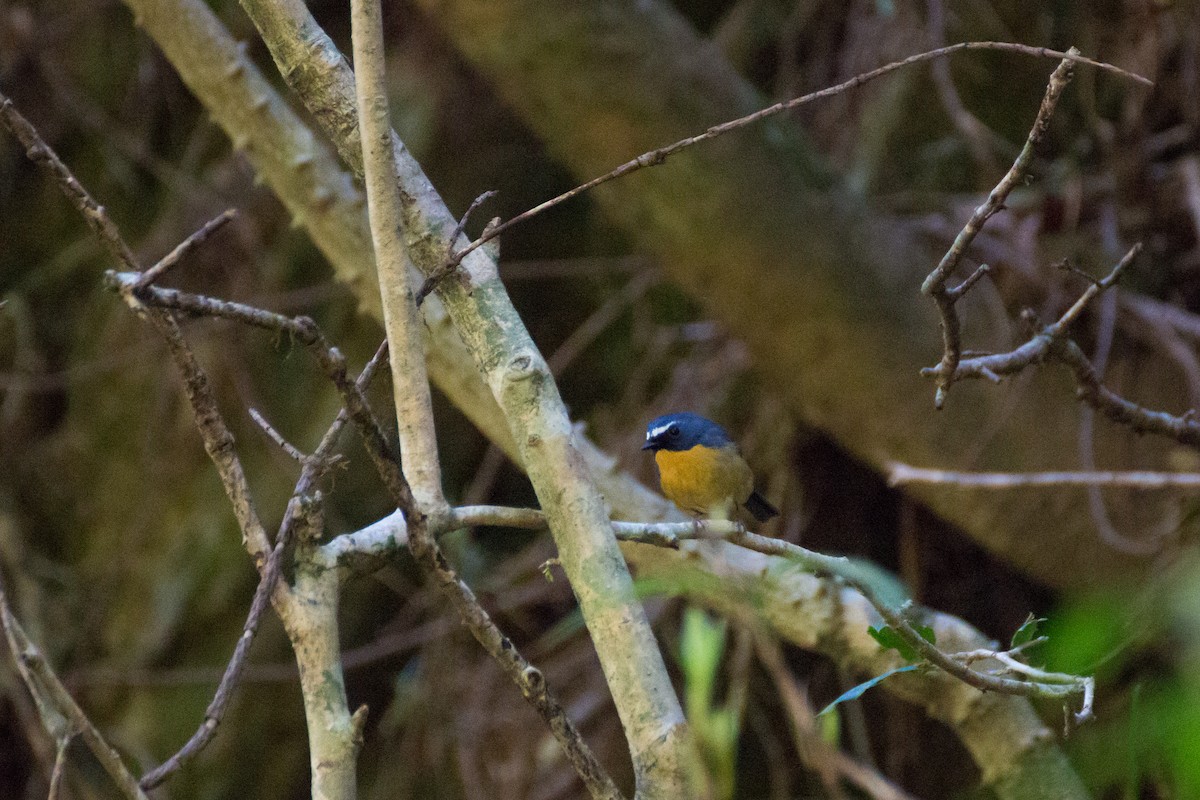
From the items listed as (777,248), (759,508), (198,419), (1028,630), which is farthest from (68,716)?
(759,508)

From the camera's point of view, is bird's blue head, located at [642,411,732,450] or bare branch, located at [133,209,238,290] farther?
bird's blue head, located at [642,411,732,450]

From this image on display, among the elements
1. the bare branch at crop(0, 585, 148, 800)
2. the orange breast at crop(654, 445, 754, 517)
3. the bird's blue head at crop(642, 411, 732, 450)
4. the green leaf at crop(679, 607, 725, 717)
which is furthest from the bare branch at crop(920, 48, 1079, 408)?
the bird's blue head at crop(642, 411, 732, 450)

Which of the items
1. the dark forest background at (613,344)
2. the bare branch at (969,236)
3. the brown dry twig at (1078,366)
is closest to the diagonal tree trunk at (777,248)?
the dark forest background at (613,344)

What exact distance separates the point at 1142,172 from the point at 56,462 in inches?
154

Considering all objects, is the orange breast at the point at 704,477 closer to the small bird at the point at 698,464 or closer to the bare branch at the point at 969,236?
the small bird at the point at 698,464

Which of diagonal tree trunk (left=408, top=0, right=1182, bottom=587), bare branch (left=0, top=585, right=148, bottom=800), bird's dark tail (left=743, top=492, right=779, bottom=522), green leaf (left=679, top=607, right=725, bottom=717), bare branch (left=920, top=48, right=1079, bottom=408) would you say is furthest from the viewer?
bird's dark tail (left=743, top=492, right=779, bottom=522)

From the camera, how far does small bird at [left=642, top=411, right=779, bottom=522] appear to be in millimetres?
2768

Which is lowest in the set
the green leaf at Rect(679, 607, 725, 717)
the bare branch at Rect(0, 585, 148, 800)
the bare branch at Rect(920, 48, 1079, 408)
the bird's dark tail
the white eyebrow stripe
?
the bird's dark tail

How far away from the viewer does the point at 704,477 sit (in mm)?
2754

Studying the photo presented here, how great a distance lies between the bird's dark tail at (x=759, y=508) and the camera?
3.09m

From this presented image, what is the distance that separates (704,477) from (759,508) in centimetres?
43

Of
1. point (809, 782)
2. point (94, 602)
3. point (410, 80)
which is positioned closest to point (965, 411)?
point (809, 782)

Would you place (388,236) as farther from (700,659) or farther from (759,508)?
(759,508)

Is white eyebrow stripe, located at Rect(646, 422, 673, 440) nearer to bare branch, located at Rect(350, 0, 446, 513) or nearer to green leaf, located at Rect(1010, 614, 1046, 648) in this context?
green leaf, located at Rect(1010, 614, 1046, 648)
